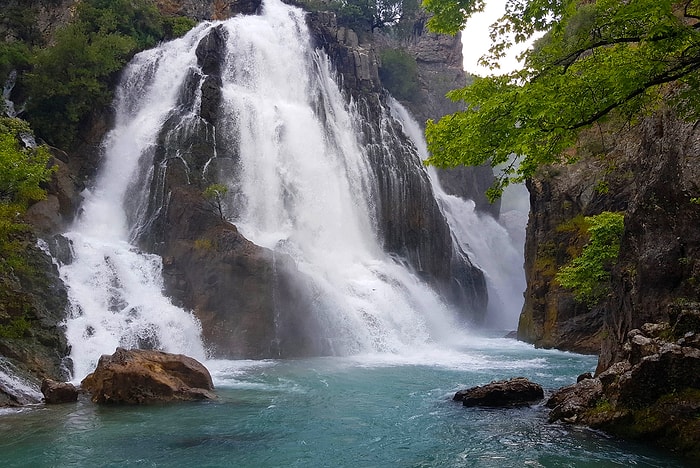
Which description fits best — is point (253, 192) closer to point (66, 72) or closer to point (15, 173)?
point (66, 72)

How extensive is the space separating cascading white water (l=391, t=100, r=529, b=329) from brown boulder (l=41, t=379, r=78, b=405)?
3652 cm

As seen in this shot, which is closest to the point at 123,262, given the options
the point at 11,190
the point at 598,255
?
Result: the point at 11,190

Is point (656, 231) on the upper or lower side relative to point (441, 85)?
lower

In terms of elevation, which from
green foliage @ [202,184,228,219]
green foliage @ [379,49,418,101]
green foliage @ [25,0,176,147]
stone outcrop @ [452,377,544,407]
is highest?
green foliage @ [379,49,418,101]

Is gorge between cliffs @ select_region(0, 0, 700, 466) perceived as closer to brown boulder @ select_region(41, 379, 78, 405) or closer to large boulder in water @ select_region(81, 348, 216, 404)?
brown boulder @ select_region(41, 379, 78, 405)

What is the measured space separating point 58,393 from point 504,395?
1157 centimetres

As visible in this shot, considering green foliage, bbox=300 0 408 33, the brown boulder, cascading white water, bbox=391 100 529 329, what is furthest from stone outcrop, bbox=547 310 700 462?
green foliage, bbox=300 0 408 33

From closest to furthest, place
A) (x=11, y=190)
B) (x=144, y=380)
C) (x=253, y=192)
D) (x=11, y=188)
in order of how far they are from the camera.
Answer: (x=144, y=380)
(x=11, y=188)
(x=11, y=190)
(x=253, y=192)

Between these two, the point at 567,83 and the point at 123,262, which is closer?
the point at 567,83

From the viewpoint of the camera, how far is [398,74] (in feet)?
183

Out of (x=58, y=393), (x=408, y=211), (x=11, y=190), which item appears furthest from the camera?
(x=408, y=211)

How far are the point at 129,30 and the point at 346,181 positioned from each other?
19665 mm

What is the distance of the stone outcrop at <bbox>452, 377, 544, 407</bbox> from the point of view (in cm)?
1327

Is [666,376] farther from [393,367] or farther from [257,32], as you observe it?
[257,32]
